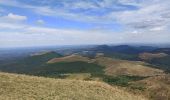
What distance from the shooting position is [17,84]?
163ft

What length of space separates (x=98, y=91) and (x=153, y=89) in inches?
839

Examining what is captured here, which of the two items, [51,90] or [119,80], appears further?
[119,80]

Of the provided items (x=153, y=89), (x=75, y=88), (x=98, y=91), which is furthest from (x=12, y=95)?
(x=153, y=89)

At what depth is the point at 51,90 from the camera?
161 ft

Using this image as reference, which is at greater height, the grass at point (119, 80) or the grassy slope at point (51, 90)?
the grassy slope at point (51, 90)

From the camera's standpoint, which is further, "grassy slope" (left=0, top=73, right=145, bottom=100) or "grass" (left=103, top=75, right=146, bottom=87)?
"grass" (left=103, top=75, right=146, bottom=87)

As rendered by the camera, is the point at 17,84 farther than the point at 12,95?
Yes

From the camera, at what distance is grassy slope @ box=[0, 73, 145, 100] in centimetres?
4397

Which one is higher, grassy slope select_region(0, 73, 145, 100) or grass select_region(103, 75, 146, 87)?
A: grassy slope select_region(0, 73, 145, 100)

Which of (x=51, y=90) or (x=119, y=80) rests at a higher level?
(x=51, y=90)

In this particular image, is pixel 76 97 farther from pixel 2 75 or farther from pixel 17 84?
pixel 2 75

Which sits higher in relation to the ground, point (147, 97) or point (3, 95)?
point (3, 95)

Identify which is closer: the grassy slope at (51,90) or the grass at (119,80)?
the grassy slope at (51,90)

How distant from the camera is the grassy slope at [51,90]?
1731 inches
